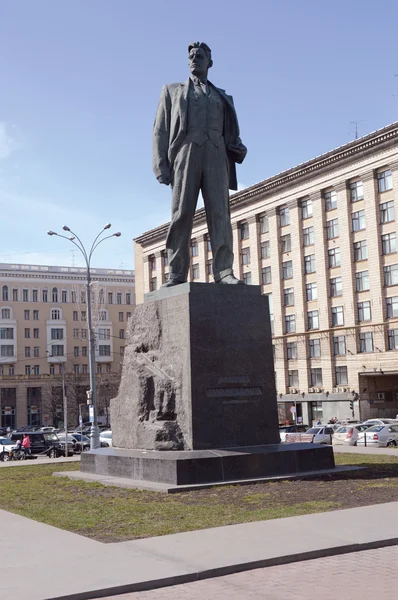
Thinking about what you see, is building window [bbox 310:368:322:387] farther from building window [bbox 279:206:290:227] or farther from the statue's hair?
the statue's hair

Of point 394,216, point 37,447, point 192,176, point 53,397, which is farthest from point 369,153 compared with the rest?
point 53,397

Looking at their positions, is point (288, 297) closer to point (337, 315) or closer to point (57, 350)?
point (337, 315)

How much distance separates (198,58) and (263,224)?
46.4 meters

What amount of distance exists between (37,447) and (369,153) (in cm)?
2919

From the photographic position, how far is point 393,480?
12.0 metres

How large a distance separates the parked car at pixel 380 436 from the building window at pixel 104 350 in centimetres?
5672

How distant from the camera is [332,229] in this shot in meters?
52.6

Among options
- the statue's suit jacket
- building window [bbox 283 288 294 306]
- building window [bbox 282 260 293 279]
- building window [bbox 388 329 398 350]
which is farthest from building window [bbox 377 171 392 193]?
the statue's suit jacket

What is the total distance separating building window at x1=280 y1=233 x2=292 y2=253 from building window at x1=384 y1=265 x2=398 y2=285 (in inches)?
386

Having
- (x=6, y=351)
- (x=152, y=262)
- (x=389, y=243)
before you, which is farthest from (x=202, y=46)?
(x=6, y=351)

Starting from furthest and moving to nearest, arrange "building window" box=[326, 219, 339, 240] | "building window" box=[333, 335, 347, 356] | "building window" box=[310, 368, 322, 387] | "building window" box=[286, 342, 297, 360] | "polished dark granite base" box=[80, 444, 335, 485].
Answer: "building window" box=[286, 342, 297, 360], "building window" box=[310, 368, 322, 387], "building window" box=[326, 219, 339, 240], "building window" box=[333, 335, 347, 356], "polished dark granite base" box=[80, 444, 335, 485]

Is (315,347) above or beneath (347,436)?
above

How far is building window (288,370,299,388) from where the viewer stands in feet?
182

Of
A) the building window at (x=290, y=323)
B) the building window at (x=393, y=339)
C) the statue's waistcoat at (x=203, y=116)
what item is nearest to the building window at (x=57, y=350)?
the building window at (x=290, y=323)
